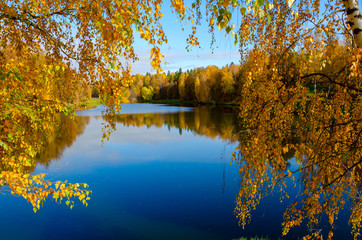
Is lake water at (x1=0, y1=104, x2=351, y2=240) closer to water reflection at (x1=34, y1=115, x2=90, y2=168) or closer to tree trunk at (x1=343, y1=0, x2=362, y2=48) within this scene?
water reflection at (x1=34, y1=115, x2=90, y2=168)

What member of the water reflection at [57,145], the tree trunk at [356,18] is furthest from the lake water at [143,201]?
the tree trunk at [356,18]

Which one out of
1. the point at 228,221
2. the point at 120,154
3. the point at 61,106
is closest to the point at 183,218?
the point at 228,221

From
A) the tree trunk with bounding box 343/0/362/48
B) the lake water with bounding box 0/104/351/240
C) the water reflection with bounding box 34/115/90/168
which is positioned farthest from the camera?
the water reflection with bounding box 34/115/90/168

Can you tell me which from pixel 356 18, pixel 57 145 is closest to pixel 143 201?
pixel 356 18

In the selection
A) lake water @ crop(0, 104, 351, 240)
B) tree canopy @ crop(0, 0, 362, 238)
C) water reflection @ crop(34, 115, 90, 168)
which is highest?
tree canopy @ crop(0, 0, 362, 238)

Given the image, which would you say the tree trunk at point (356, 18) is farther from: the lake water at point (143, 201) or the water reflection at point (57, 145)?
the water reflection at point (57, 145)

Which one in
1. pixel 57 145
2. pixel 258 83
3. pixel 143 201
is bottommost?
pixel 143 201

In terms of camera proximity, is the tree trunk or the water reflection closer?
the tree trunk

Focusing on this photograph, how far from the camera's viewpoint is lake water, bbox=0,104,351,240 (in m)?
11.0

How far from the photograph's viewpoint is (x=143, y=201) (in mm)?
13734

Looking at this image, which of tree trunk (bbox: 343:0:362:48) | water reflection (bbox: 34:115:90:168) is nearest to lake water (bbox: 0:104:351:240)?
water reflection (bbox: 34:115:90:168)

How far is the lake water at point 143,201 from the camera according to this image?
11.0 meters

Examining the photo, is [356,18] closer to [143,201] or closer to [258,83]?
[258,83]

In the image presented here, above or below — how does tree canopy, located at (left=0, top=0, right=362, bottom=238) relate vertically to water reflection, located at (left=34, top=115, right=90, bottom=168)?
above
